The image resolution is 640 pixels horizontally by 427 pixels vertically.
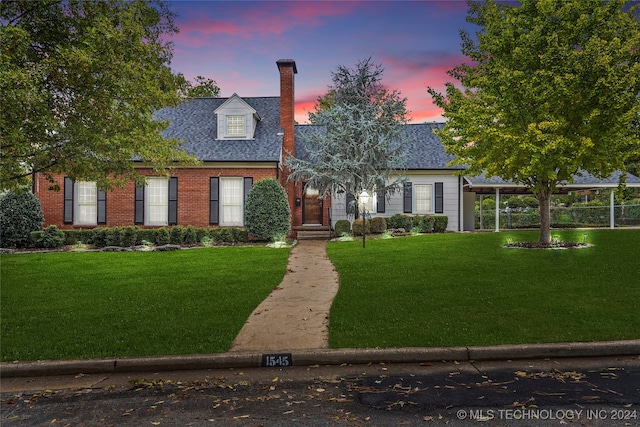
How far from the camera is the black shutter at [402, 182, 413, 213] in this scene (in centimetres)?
2406

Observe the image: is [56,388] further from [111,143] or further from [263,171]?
[263,171]

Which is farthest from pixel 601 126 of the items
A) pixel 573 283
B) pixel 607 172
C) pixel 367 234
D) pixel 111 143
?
pixel 111 143

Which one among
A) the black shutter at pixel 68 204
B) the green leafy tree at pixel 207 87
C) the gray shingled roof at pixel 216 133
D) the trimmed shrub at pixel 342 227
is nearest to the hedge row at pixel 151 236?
the black shutter at pixel 68 204

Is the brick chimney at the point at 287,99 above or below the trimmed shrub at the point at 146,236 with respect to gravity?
above

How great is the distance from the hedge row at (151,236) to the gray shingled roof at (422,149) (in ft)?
20.7

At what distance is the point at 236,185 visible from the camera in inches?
874

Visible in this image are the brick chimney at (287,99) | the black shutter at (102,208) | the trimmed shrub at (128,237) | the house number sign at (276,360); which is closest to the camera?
the house number sign at (276,360)

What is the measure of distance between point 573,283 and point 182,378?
8005mm

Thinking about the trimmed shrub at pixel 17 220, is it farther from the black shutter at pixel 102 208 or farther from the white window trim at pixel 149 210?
the white window trim at pixel 149 210

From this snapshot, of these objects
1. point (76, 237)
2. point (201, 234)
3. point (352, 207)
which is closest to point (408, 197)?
point (352, 207)

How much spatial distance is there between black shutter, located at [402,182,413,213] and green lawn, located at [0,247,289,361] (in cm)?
1064

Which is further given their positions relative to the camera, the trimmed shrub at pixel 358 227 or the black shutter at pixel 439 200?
the black shutter at pixel 439 200

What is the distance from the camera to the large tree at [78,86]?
8.41m

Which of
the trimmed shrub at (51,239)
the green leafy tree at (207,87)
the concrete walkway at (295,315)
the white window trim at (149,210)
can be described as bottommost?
the concrete walkway at (295,315)
